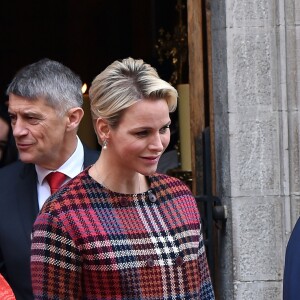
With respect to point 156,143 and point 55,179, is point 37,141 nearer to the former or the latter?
point 55,179

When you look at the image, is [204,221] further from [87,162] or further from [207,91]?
[87,162]

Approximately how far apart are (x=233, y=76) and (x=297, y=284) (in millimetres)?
2339

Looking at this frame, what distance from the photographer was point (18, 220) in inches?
164

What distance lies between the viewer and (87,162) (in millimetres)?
4281

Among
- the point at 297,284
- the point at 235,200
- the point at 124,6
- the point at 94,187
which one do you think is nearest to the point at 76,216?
the point at 94,187

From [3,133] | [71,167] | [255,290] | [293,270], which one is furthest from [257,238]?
[293,270]

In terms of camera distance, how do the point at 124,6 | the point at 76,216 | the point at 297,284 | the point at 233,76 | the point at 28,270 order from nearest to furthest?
1. the point at 76,216
2. the point at 297,284
3. the point at 28,270
4. the point at 233,76
5. the point at 124,6

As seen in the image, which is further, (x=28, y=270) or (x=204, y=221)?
(x=204, y=221)

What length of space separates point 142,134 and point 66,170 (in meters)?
0.98

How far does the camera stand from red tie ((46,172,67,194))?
13.8 feet

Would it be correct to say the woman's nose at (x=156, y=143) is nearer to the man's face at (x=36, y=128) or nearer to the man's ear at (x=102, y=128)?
the man's ear at (x=102, y=128)

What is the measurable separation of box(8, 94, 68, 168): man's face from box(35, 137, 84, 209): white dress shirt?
67 mm

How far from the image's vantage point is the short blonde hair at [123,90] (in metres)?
3.28

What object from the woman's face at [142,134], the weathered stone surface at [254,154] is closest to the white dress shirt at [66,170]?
the woman's face at [142,134]
